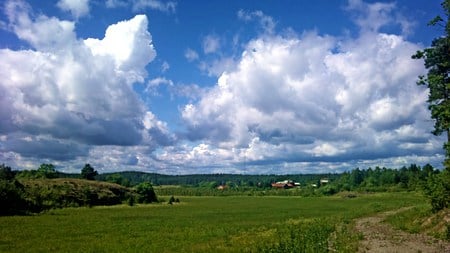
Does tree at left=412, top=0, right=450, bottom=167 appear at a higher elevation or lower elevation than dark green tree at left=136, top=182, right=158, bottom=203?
higher

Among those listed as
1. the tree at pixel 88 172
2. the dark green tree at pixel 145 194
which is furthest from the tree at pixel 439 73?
the tree at pixel 88 172

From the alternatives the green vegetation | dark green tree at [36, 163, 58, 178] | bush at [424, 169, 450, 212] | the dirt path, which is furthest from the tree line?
bush at [424, 169, 450, 212]

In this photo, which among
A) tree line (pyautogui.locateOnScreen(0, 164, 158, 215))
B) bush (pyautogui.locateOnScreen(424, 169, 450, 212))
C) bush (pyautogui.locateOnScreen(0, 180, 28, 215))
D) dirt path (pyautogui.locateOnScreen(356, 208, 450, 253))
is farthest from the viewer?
tree line (pyautogui.locateOnScreen(0, 164, 158, 215))

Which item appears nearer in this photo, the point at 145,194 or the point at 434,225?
the point at 434,225

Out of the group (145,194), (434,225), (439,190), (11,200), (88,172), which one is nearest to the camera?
(434,225)

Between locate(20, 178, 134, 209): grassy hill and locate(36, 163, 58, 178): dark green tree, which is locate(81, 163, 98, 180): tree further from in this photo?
locate(20, 178, 134, 209): grassy hill

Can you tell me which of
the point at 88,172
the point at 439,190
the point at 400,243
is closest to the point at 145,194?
the point at 88,172

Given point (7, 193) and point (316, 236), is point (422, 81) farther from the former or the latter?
point (7, 193)

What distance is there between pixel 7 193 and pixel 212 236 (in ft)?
138

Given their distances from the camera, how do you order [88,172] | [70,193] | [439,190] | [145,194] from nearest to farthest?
[439,190] → [70,193] → [145,194] → [88,172]

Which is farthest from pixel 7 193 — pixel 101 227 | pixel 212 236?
pixel 212 236

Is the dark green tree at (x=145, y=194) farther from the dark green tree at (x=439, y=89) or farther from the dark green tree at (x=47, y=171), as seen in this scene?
the dark green tree at (x=439, y=89)

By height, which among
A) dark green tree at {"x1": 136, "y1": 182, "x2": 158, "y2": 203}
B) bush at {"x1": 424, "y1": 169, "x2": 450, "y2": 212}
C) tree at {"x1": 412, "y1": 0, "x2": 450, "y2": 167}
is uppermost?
tree at {"x1": 412, "y1": 0, "x2": 450, "y2": 167}

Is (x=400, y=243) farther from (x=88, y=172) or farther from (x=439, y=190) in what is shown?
(x=88, y=172)
